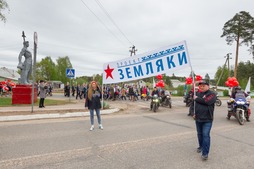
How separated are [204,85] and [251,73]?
202ft

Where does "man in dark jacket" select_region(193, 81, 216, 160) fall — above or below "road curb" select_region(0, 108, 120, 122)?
above

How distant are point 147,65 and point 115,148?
238 inches

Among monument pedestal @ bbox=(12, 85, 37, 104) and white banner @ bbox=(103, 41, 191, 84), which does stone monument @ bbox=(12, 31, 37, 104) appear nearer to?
monument pedestal @ bbox=(12, 85, 37, 104)

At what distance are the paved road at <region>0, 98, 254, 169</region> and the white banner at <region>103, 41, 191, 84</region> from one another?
3555 millimetres

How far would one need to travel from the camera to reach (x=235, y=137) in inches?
263

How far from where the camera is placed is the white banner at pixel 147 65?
9.57 m

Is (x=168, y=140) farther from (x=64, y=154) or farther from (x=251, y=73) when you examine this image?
(x=251, y=73)

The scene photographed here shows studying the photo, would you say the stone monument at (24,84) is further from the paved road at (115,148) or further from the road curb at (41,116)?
the paved road at (115,148)

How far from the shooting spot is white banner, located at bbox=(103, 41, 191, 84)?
9570mm

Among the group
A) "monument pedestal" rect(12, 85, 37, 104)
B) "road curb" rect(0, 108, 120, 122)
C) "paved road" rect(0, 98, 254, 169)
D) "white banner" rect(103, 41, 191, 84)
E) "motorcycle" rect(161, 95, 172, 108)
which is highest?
"white banner" rect(103, 41, 191, 84)

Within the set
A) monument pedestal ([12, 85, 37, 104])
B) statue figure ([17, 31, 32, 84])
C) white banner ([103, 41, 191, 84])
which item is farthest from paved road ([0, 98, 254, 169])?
statue figure ([17, 31, 32, 84])

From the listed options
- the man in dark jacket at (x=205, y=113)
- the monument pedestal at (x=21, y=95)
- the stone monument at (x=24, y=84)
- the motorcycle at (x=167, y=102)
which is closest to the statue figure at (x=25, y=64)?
the stone monument at (x=24, y=84)

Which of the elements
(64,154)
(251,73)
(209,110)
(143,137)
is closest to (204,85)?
(209,110)

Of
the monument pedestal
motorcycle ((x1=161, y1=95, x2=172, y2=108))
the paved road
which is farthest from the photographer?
motorcycle ((x1=161, y1=95, x2=172, y2=108))
